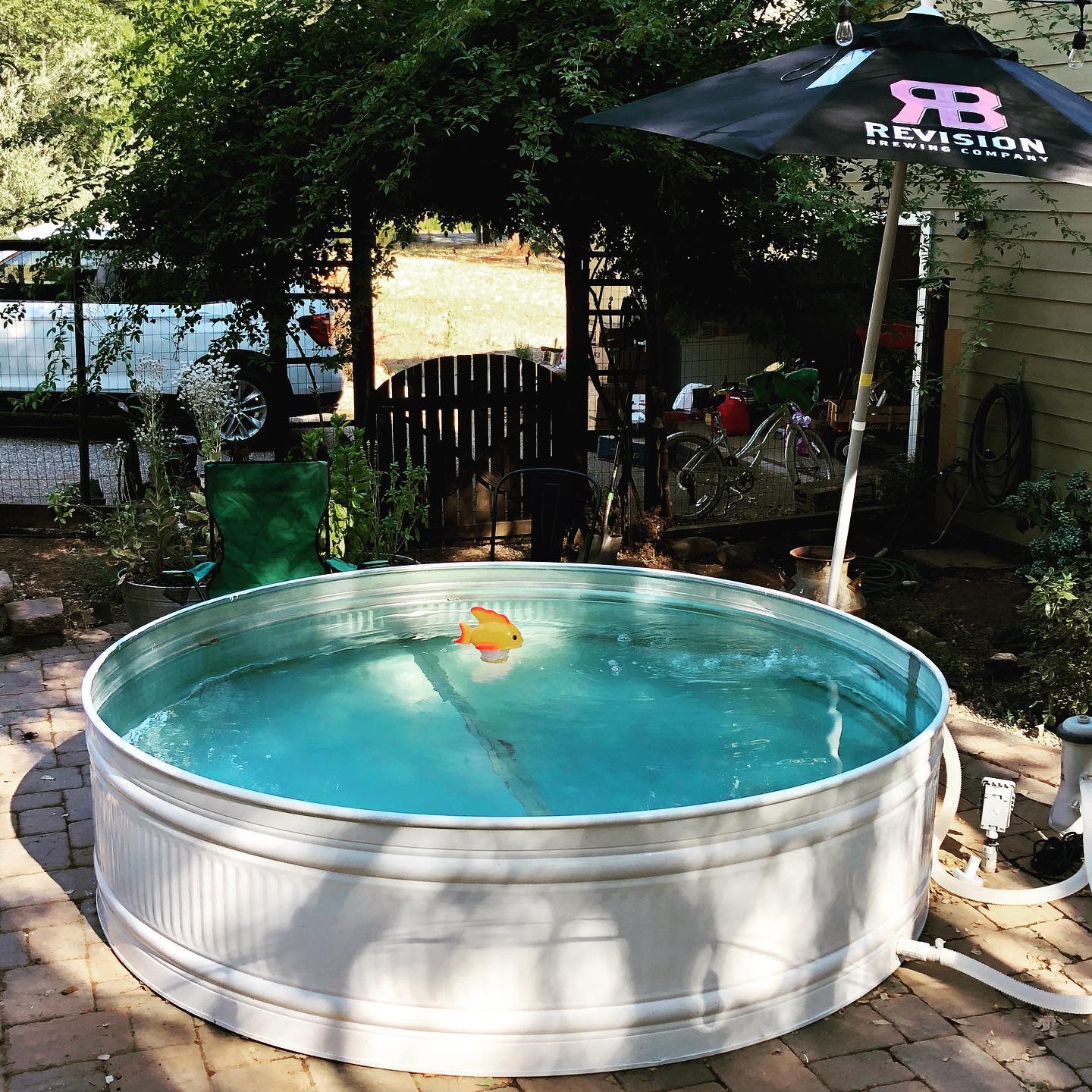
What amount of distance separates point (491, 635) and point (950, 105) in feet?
8.99

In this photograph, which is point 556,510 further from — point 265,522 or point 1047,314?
point 1047,314

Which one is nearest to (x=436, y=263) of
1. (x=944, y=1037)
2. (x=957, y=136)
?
(x=957, y=136)

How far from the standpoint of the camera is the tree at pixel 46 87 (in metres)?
15.0

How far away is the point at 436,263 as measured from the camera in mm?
19484

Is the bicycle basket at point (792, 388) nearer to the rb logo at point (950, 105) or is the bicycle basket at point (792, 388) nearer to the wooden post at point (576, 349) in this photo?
the wooden post at point (576, 349)

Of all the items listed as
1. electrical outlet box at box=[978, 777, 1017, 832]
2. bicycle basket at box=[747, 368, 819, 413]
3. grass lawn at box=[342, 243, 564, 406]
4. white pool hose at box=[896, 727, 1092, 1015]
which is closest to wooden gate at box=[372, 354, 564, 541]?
bicycle basket at box=[747, 368, 819, 413]

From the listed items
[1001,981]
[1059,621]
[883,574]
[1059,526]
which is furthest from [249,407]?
[1001,981]

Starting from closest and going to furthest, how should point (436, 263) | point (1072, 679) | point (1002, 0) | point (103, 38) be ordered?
point (1072, 679), point (1002, 0), point (103, 38), point (436, 263)

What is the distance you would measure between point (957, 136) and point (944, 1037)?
2.62 meters

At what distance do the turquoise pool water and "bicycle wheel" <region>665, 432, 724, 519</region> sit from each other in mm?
2984

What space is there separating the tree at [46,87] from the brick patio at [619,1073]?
466 inches

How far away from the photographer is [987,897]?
145 inches

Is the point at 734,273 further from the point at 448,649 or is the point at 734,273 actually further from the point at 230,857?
the point at 230,857

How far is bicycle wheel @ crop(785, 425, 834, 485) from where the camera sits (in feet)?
28.7
